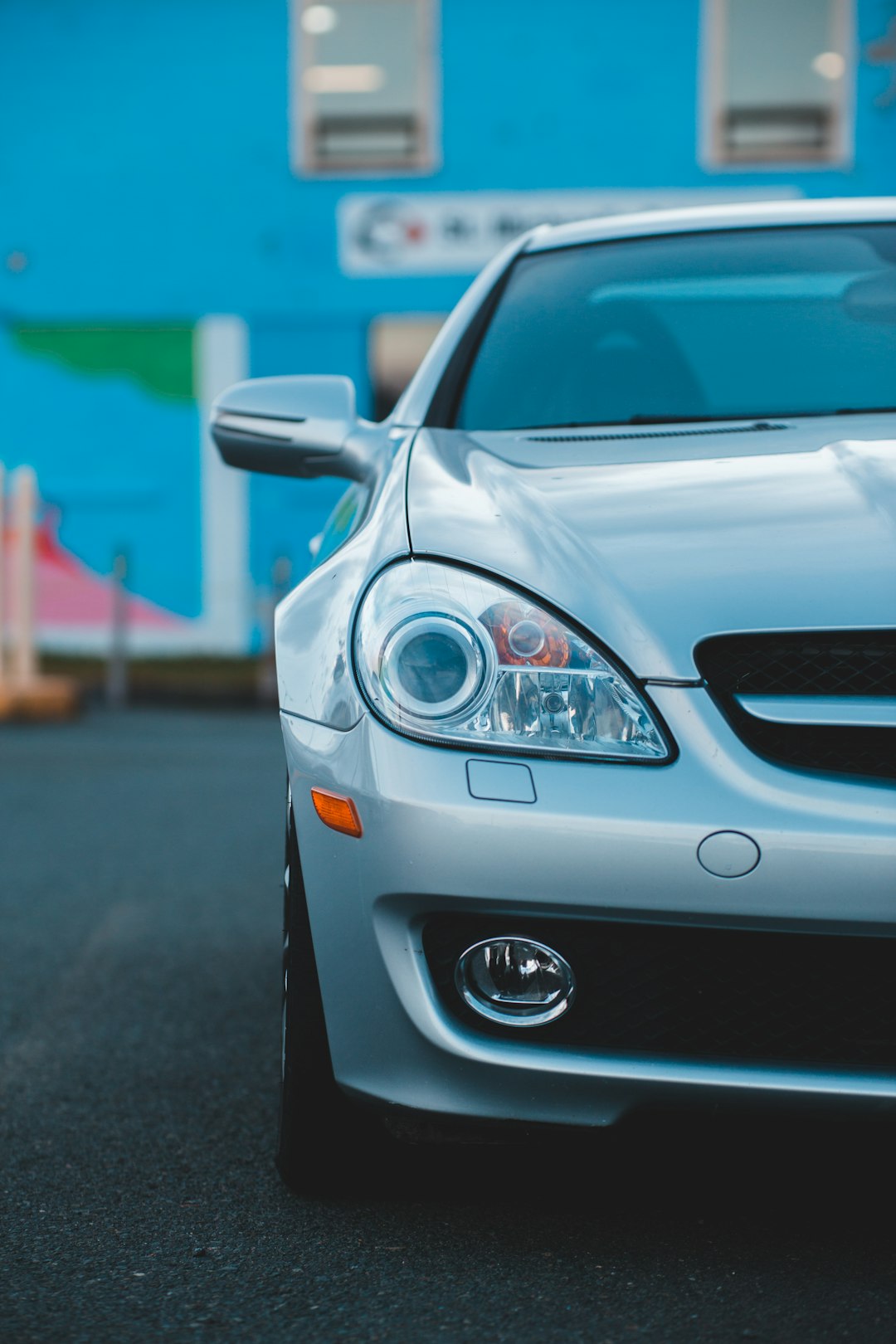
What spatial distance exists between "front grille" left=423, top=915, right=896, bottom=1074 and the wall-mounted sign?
12.9 metres

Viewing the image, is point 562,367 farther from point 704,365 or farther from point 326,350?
point 326,350

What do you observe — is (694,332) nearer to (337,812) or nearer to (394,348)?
(337,812)

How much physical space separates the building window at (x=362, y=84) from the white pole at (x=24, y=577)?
18.4ft

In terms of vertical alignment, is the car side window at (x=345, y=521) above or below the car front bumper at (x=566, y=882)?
above

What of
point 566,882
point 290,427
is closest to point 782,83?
point 290,427

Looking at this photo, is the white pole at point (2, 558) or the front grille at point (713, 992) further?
the white pole at point (2, 558)

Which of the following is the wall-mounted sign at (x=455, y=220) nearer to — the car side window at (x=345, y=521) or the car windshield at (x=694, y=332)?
the car windshield at (x=694, y=332)

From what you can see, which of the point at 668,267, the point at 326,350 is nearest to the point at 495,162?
the point at 326,350

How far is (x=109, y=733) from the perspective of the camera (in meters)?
9.21

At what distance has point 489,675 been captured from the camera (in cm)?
209

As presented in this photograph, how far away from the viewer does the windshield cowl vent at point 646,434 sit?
2631 mm

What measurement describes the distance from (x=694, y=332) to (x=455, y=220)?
11723 mm

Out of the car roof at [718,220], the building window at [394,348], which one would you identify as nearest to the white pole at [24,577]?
the building window at [394,348]

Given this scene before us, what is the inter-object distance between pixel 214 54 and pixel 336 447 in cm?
1271
